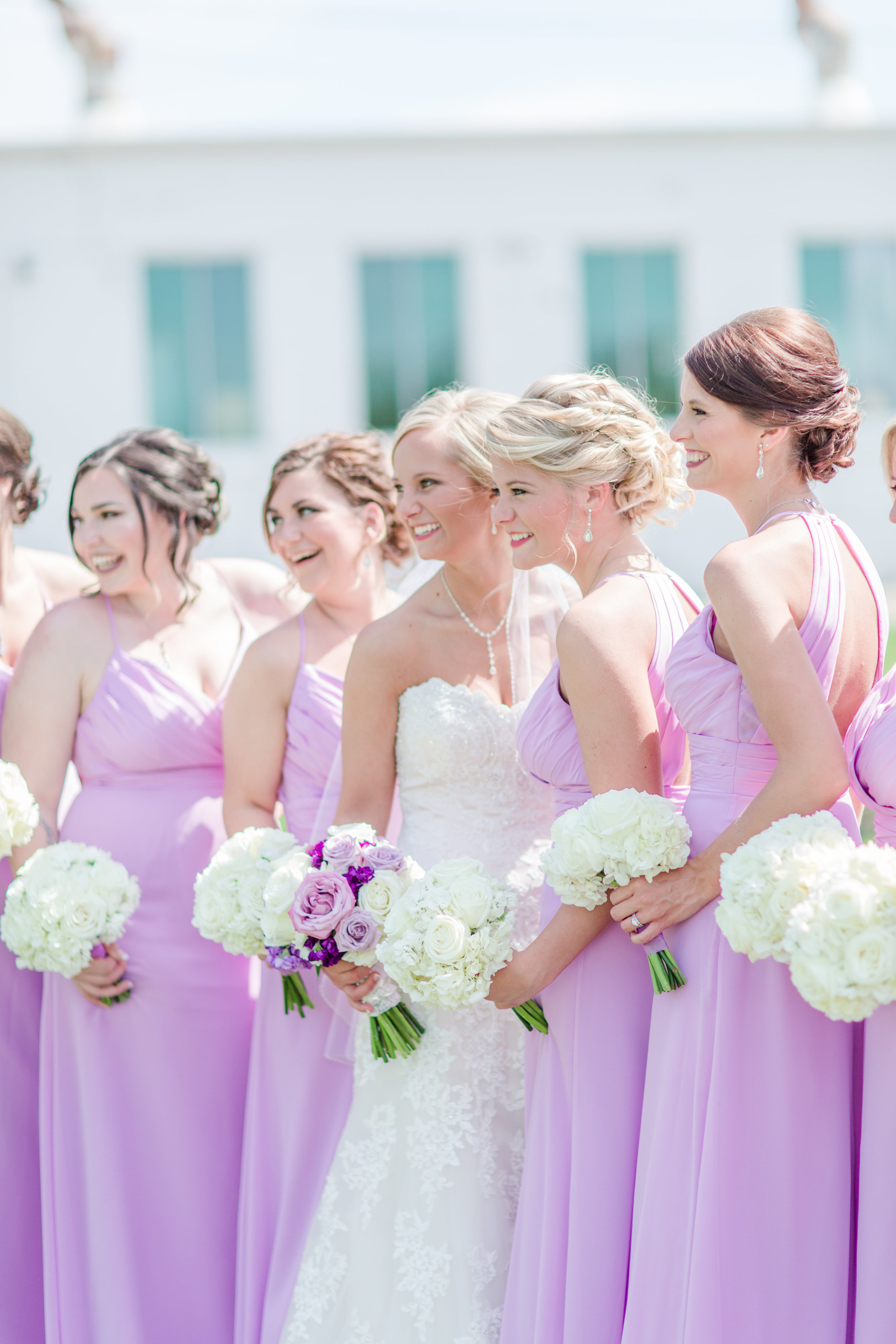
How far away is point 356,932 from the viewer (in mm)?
3162

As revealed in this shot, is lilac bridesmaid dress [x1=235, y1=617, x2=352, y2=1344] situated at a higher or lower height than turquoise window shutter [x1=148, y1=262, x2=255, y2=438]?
lower

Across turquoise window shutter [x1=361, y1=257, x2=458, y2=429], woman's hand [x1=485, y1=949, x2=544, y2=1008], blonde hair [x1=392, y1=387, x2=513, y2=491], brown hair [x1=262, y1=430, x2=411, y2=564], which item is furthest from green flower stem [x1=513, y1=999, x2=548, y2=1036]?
turquoise window shutter [x1=361, y1=257, x2=458, y2=429]

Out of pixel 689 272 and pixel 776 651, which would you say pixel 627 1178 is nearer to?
pixel 776 651

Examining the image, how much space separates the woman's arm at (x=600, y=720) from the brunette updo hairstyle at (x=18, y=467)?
2381mm

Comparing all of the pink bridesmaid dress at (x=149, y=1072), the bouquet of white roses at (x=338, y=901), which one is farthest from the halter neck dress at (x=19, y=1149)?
the bouquet of white roses at (x=338, y=901)

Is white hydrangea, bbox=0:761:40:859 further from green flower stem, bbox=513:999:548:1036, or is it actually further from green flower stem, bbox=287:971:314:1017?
green flower stem, bbox=513:999:548:1036

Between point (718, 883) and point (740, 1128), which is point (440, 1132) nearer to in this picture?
point (740, 1128)

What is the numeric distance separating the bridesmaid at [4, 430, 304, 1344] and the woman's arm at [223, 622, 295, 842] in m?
0.21

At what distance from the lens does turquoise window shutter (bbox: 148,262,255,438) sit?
19797 millimetres

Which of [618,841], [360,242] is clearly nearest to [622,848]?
[618,841]

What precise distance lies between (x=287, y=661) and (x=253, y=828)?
2.14ft

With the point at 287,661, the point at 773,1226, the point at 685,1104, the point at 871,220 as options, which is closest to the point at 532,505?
the point at 287,661

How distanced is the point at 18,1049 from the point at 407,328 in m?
→ 17.0

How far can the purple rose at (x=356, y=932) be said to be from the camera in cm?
316
